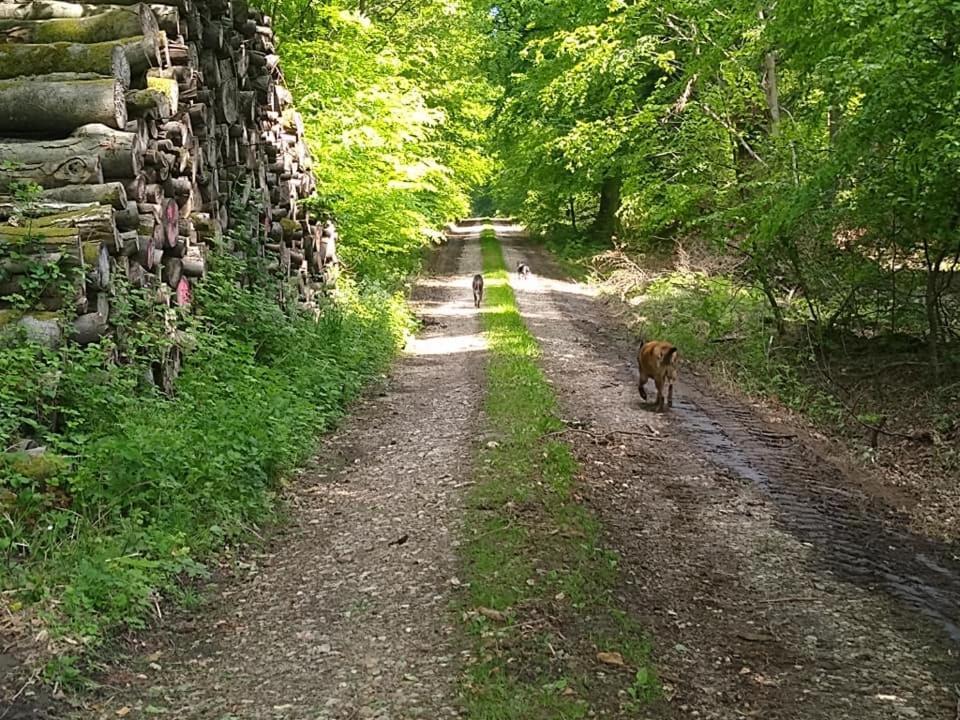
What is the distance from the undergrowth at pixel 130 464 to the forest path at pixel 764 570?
2995 mm

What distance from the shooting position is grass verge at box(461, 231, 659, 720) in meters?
4.65

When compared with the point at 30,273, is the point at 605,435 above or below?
below

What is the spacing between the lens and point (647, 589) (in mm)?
6082

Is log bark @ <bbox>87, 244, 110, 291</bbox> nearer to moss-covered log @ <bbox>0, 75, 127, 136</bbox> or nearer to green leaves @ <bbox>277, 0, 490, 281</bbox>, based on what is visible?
moss-covered log @ <bbox>0, 75, 127, 136</bbox>

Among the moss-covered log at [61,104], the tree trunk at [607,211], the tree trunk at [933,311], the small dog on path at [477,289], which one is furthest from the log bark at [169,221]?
the tree trunk at [607,211]

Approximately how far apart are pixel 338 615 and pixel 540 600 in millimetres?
1301

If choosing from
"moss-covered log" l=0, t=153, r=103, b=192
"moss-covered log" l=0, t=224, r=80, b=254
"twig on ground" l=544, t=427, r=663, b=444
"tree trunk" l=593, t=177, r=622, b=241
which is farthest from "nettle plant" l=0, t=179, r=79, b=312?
"tree trunk" l=593, t=177, r=622, b=241

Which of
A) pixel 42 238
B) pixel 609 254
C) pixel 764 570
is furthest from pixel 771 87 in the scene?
pixel 42 238

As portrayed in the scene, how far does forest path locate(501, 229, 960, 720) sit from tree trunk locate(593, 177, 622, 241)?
22332 millimetres

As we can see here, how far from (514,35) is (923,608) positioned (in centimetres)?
2950

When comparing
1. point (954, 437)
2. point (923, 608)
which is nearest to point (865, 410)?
point (954, 437)

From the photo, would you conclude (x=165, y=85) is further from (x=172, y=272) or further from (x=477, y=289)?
(x=477, y=289)

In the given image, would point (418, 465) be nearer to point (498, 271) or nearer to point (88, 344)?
point (88, 344)

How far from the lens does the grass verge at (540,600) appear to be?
4652 millimetres
